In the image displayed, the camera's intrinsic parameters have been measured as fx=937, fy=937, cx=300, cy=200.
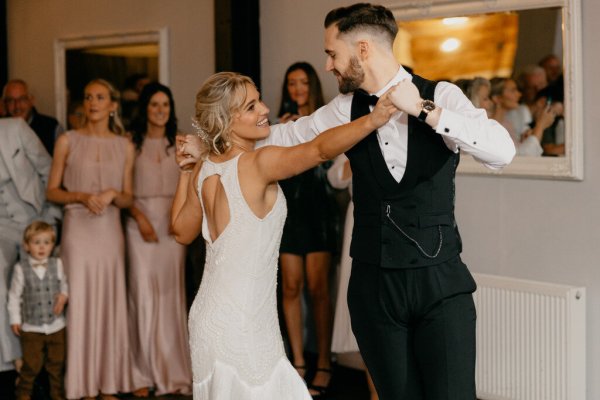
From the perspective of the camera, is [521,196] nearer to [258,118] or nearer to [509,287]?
[509,287]

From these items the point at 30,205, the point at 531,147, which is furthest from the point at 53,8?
the point at 531,147

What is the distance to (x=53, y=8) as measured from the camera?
752cm

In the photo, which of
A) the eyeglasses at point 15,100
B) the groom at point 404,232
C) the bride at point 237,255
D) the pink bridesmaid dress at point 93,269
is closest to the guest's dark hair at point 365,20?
the groom at point 404,232

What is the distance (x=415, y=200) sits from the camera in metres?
2.71

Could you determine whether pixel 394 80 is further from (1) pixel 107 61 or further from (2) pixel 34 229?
(1) pixel 107 61

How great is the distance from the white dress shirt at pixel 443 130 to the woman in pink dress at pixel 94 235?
2072 millimetres

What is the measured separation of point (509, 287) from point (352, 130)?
2.14m

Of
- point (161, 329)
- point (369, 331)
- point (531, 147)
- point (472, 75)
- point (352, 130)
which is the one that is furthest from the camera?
point (161, 329)

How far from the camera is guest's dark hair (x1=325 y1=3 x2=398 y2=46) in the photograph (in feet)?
9.05

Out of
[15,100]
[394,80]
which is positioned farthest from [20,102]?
[394,80]

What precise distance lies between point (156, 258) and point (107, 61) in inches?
92.4

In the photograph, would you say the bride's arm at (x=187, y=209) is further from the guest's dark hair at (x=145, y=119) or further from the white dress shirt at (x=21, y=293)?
the guest's dark hair at (x=145, y=119)

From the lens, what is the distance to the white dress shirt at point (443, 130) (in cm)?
250

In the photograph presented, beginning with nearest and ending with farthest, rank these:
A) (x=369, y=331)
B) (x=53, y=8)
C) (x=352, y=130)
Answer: (x=352, y=130)
(x=369, y=331)
(x=53, y=8)
